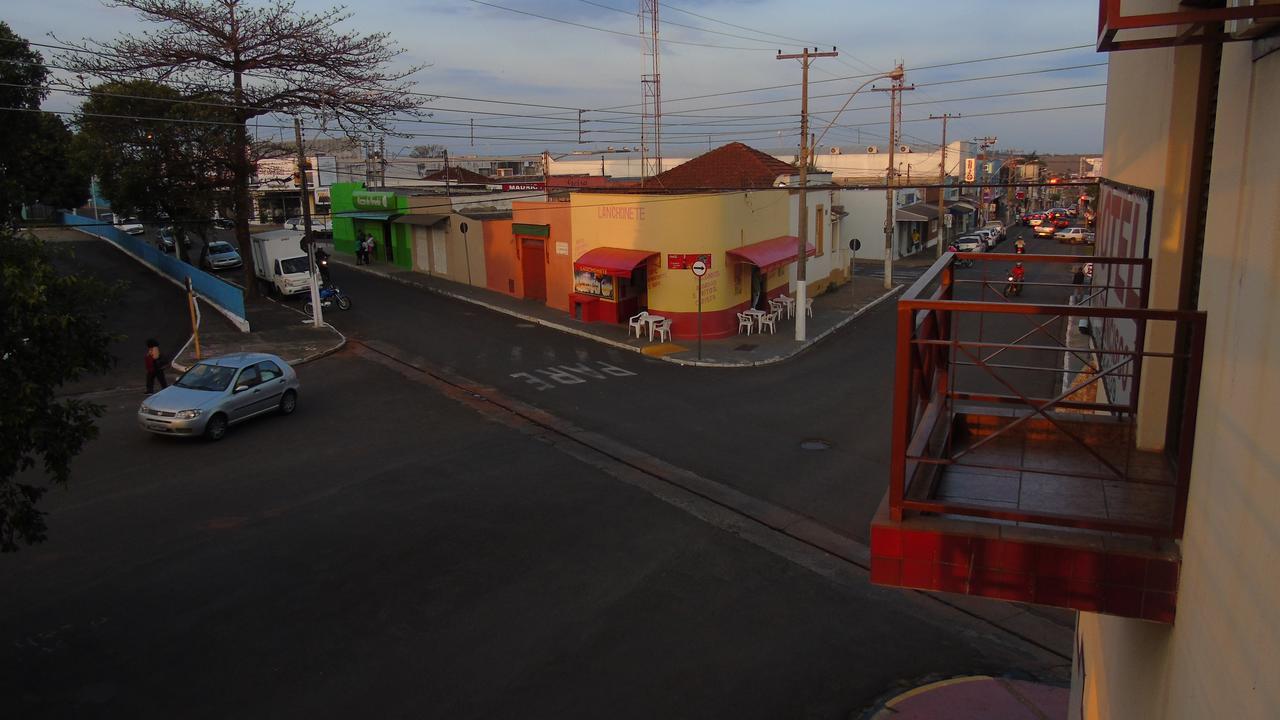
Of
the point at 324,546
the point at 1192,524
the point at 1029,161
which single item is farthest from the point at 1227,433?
the point at 1029,161

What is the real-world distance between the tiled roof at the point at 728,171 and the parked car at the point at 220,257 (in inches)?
794

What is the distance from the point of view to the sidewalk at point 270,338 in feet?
74.4

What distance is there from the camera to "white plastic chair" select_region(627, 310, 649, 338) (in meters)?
25.0

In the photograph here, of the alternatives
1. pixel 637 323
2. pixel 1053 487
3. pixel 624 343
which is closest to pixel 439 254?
pixel 637 323

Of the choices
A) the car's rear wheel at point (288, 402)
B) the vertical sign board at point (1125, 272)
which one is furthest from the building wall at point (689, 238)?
the vertical sign board at point (1125, 272)

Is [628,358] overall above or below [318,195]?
below

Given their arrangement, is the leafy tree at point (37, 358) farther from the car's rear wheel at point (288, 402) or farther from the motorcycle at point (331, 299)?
the motorcycle at point (331, 299)

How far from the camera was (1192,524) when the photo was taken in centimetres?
340

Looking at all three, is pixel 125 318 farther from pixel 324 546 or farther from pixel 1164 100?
pixel 1164 100

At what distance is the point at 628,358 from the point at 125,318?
17031mm

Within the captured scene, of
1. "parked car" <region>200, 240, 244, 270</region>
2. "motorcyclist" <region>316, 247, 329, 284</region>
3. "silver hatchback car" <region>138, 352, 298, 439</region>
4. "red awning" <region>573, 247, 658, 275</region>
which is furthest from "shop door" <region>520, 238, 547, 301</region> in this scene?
"parked car" <region>200, 240, 244, 270</region>

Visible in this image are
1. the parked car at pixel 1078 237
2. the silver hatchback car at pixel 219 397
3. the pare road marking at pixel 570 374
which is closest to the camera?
the silver hatchback car at pixel 219 397

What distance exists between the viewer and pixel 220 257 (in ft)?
131

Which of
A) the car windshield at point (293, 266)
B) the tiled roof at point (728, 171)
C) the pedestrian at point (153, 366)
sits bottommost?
the pedestrian at point (153, 366)
